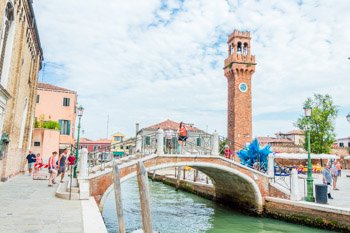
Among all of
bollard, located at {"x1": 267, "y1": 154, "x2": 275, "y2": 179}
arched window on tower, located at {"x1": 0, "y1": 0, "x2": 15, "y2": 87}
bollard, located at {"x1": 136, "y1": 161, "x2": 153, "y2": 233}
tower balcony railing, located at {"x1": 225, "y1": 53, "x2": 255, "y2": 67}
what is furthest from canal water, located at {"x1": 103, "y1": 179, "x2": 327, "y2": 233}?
tower balcony railing, located at {"x1": 225, "y1": 53, "x2": 255, "y2": 67}

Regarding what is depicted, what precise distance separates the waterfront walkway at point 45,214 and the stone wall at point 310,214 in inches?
320

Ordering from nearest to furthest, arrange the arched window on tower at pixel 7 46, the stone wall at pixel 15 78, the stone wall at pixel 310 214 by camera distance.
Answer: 1. the stone wall at pixel 310 214
2. the arched window on tower at pixel 7 46
3. the stone wall at pixel 15 78

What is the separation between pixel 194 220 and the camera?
13.9 m

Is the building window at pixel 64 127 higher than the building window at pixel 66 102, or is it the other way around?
the building window at pixel 66 102

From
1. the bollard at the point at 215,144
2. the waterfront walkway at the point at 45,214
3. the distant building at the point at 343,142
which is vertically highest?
the distant building at the point at 343,142

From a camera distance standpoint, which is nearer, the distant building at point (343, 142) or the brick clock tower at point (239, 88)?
the brick clock tower at point (239, 88)

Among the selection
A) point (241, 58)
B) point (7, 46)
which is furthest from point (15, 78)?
point (241, 58)

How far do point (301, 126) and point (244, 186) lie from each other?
22182 mm

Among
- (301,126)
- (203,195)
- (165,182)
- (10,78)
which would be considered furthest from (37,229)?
(301,126)

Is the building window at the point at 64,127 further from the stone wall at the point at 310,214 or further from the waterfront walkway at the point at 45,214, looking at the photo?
the stone wall at the point at 310,214

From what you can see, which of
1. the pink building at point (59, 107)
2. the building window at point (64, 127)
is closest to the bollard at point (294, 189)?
the pink building at point (59, 107)

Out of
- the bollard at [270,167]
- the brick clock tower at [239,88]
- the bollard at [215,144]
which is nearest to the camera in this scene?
the bollard at [215,144]

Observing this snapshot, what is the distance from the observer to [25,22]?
41.7 feet

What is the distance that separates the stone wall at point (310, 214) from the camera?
9.98 metres
